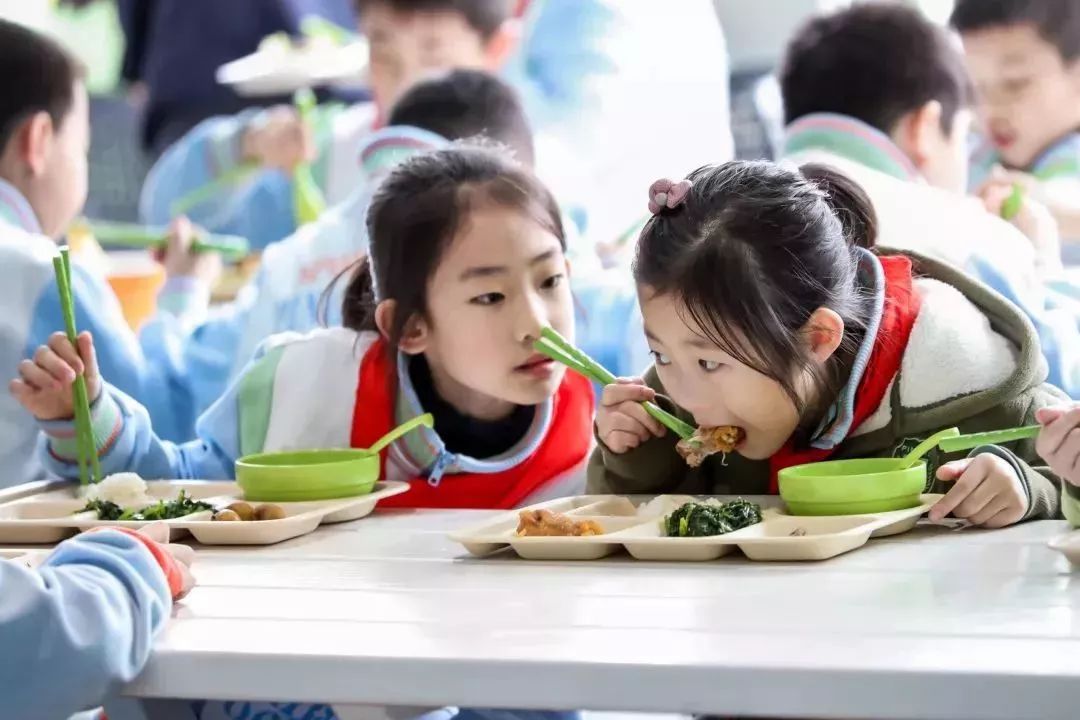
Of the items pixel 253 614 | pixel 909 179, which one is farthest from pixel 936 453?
pixel 909 179

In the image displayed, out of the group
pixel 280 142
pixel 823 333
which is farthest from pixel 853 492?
pixel 280 142

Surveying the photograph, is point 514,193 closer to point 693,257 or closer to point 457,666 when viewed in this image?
point 693,257

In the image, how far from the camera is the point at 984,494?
125 centimetres

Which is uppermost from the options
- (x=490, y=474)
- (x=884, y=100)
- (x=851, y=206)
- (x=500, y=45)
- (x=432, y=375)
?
(x=500, y=45)

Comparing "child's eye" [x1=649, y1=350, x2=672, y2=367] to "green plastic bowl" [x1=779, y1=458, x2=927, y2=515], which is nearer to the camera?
"green plastic bowl" [x1=779, y1=458, x2=927, y2=515]

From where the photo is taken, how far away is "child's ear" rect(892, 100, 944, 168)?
238 cm

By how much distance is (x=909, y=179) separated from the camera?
2305mm

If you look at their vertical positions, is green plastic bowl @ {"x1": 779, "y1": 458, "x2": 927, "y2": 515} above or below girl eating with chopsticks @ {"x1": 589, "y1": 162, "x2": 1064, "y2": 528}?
below

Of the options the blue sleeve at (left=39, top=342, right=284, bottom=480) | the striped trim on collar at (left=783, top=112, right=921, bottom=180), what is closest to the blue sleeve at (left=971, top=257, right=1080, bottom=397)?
the striped trim on collar at (left=783, top=112, right=921, bottom=180)

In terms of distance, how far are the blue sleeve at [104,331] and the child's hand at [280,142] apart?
1.44m

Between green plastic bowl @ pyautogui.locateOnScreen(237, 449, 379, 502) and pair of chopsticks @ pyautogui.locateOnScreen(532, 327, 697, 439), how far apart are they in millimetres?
211

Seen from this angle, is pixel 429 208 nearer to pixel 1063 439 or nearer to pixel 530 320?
pixel 530 320

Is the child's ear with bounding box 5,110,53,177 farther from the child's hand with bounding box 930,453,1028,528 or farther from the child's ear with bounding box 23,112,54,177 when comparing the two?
the child's hand with bounding box 930,453,1028,528

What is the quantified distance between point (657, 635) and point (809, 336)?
20.7 inches
